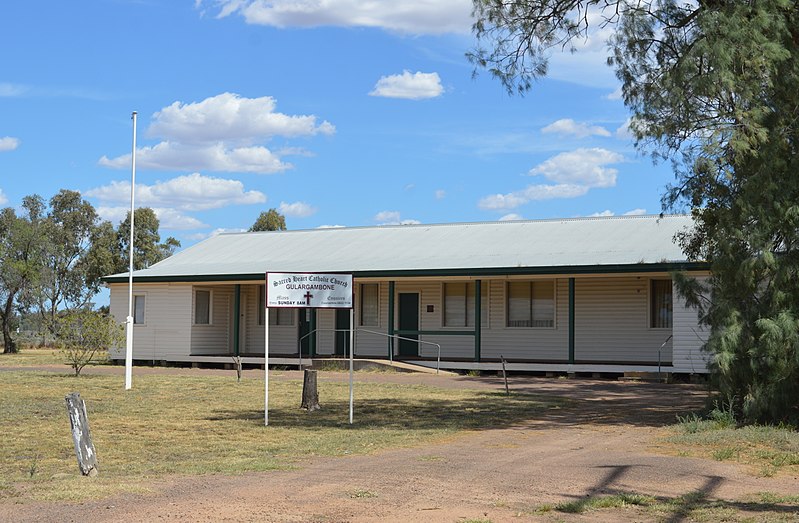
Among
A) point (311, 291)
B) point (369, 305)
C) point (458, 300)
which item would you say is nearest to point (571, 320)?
point (458, 300)

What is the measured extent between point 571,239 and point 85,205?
36.8 meters

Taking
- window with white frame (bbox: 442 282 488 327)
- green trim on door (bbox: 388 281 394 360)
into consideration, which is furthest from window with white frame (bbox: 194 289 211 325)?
window with white frame (bbox: 442 282 488 327)

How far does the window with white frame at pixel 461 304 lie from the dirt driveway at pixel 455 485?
1499 centimetres

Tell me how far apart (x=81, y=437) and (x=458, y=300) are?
66.1 ft

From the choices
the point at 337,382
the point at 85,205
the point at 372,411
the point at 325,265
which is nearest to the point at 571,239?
the point at 325,265

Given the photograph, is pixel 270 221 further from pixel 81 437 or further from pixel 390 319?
pixel 81 437

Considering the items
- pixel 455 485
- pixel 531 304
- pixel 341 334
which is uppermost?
pixel 531 304

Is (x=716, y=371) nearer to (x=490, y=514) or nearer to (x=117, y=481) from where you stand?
(x=490, y=514)

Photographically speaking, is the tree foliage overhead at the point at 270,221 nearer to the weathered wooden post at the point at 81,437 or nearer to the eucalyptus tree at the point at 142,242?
the eucalyptus tree at the point at 142,242

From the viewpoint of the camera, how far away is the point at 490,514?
825 centimetres

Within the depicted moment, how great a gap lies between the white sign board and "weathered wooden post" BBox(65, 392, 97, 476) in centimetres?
473

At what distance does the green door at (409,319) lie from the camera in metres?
30.4

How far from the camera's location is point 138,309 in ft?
108

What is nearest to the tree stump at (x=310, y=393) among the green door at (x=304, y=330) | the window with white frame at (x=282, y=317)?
the green door at (x=304, y=330)
